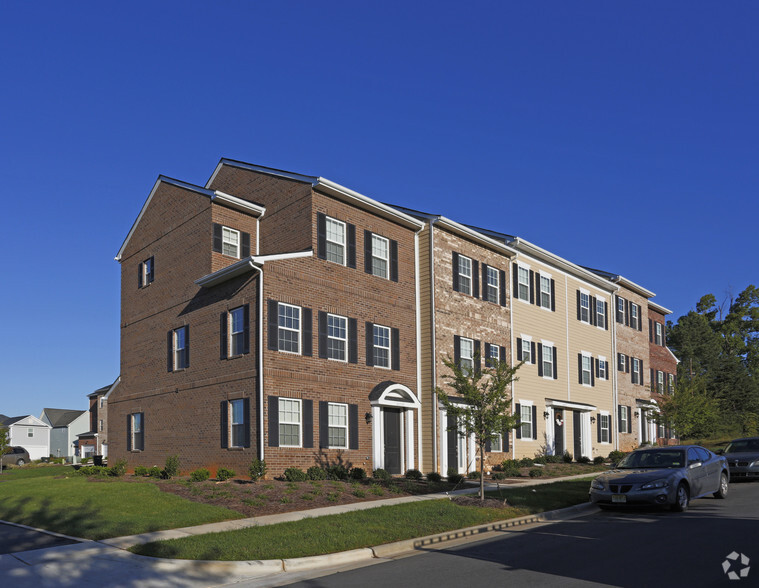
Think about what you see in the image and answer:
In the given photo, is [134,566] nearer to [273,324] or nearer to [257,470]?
[257,470]

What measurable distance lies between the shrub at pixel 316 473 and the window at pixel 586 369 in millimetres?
19699

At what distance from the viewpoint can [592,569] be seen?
10164 millimetres

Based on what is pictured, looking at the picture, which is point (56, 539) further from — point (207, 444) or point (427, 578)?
point (207, 444)

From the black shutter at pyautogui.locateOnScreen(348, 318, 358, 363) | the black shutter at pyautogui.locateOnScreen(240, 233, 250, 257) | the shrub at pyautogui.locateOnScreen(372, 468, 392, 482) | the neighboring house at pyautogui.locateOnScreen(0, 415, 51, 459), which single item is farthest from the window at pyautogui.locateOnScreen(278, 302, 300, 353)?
the neighboring house at pyautogui.locateOnScreen(0, 415, 51, 459)

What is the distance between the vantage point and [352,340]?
24672 millimetres

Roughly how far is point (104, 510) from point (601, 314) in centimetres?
2980

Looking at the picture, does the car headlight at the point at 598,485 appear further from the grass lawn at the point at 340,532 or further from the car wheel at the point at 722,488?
the car wheel at the point at 722,488

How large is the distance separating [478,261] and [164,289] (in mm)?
12223

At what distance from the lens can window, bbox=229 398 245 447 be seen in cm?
2220

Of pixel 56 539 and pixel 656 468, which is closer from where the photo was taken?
pixel 56 539

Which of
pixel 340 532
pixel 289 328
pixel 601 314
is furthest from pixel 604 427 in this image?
pixel 340 532

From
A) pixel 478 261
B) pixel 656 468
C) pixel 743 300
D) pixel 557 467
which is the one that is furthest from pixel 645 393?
pixel 743 300

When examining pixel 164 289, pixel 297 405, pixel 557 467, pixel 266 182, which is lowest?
pixel 557 467

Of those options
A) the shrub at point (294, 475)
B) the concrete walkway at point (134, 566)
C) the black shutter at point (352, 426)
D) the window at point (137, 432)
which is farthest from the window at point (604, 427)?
the concrete walkway at point (134, 566)
